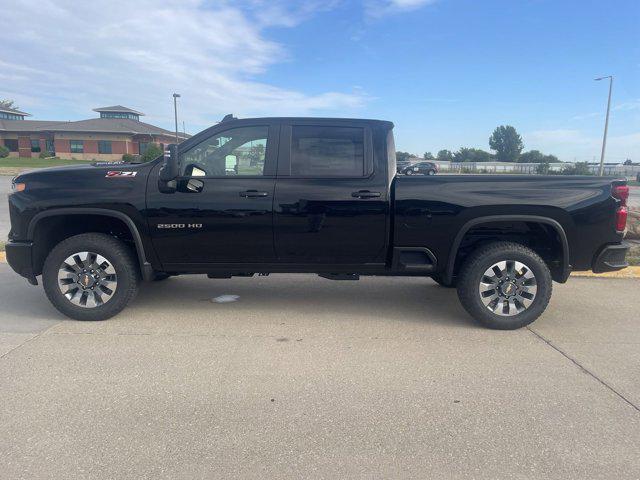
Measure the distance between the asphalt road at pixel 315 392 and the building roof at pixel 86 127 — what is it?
50.8m

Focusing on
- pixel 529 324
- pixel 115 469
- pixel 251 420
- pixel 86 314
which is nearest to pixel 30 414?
pixel 115 469

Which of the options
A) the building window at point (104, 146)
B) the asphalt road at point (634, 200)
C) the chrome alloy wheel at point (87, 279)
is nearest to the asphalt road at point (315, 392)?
the chrome alloy wheel at point (87, 279)

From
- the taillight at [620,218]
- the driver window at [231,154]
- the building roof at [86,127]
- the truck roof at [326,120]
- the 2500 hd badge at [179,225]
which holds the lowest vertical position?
the 2500 hd badge at [179,225]

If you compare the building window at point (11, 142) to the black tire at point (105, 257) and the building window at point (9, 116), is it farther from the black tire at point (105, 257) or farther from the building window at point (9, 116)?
the black tire at point (105, 257)

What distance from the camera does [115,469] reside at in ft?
8.30

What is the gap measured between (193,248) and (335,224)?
1.42m

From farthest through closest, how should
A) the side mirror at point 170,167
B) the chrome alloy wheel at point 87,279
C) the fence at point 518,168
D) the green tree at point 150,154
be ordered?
the fence at point 518,168 < the green tree at point 150,154 < the chrome alloy wheel at point 87,279 < the side mirror at point 170,167

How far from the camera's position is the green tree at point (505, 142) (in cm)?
8744

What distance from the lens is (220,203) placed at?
4.57m

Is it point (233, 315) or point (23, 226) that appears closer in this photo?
point (23, 226)

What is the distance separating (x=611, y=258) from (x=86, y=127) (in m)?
56.8

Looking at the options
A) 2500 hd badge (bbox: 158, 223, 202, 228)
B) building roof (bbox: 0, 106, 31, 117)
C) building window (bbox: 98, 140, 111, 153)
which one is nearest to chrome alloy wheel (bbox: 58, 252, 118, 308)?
2500 hd badge (bbox: 158, 223, 202, 228)

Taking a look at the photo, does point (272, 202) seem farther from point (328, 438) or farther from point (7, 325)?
point (7, 325)

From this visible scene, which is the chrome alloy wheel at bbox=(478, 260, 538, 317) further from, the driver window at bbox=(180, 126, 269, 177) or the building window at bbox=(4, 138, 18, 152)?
the building window at bbox=(4, 138, 18, 152)
